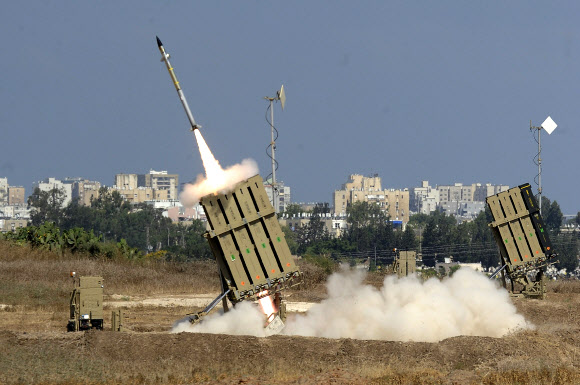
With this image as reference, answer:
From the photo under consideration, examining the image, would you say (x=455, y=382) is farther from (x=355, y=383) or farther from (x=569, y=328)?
(x=569, y=328)

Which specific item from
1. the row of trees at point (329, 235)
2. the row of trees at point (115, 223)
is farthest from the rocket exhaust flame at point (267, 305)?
the row of trees at point (115, 223)

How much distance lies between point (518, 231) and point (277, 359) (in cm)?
1670

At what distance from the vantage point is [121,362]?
20.6 meters

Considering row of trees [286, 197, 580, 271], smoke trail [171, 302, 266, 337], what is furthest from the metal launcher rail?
row of trees [286, 197, 580, 271]

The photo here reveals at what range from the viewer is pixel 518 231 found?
3566 centimetres

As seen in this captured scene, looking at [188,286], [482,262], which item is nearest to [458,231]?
[482,262]

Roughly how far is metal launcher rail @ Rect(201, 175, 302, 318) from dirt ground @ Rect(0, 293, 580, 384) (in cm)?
224

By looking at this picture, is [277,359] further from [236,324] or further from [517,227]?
[517,227]

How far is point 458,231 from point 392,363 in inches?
3790

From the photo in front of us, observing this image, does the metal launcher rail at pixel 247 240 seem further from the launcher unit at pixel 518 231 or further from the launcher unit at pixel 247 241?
the launcher unit at pixel 518 231

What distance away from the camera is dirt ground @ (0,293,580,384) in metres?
18.9

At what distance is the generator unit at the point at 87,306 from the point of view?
79.6 ft

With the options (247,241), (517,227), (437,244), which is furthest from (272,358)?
(437,244)

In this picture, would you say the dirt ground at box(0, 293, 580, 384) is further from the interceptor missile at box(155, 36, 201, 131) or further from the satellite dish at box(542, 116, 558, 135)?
the satellite dish at box(542, 116, 558, 135)
